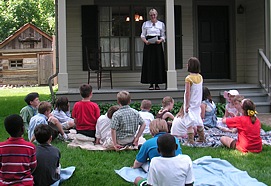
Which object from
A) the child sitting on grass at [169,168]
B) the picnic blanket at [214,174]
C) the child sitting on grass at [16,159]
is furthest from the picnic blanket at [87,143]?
the child sitting on grass at [169,168]

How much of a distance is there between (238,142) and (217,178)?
1.46 meters

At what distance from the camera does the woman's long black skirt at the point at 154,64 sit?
9.49m

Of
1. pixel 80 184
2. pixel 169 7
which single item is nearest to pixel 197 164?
pixel 80 184

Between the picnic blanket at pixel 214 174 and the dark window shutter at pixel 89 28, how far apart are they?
642 centimetres

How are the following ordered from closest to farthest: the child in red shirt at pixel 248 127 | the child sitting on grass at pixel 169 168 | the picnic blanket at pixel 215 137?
the child sitting on grass at pixel 169 168, the child in red shirt at pixel 248 127, the picnic blanket at pixel 215 137

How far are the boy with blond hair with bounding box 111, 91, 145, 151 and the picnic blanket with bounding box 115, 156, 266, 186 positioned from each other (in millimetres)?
910

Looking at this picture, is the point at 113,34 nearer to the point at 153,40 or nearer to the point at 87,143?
the point at 153,40

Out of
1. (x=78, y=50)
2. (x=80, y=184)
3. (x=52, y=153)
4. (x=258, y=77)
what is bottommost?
(x=80, y=184)

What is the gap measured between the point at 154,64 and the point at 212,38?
2867 mm

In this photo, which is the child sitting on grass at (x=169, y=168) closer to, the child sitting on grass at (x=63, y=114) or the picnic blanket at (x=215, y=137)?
the picnic blanket at (x=215, y=137)

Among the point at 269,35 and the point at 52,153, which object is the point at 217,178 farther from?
the point at 269,35

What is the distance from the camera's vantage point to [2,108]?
36.0 feet

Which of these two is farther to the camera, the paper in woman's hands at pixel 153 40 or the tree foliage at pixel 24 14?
the tree foliage at pixel 24 14

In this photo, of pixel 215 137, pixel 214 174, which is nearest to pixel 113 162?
pixel 214 174
